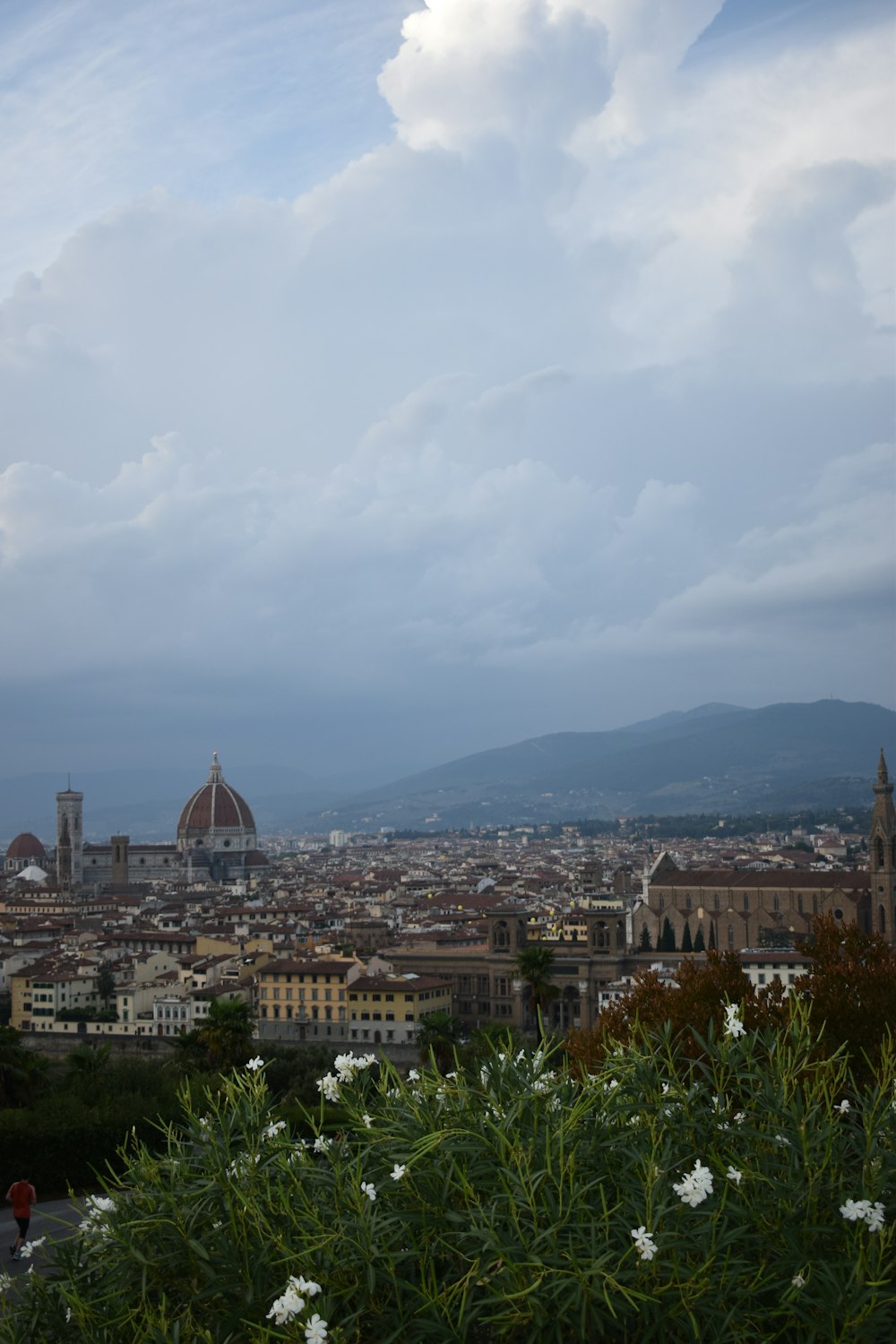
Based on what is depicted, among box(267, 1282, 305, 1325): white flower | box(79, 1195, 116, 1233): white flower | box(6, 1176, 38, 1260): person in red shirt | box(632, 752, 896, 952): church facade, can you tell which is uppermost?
box(79, 1195, 116, 1233): white flower

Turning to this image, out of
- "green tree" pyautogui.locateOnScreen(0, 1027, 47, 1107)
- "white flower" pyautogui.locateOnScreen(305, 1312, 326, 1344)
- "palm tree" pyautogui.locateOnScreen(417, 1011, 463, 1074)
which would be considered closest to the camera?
"white flower" pyautogui.locateOnScreen(305, 1312, 326, 1344)

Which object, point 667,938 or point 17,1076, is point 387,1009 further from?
point 17,1076

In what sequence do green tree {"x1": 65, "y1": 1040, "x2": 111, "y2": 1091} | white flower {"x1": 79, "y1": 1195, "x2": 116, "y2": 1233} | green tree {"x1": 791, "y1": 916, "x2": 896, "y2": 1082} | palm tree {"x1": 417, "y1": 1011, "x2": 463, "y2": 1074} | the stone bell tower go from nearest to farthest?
white flower {"x1": 79, "y1": 1195, "x2": 116, "y2": 1233}
green tree {"x1": 791, "y1": 916, "x2": 896, "y2": 1082}
green tree {"x1": 65, "y1": 1040, "x2": 111, "y2": 1091}
palm tree {"x1": 417, "y1": 1011, "x2": 463, "y2": 1074}
the stone bell tower

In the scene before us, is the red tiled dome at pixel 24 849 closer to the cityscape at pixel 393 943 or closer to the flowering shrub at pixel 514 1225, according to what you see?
the cityscape at pixel 393 943

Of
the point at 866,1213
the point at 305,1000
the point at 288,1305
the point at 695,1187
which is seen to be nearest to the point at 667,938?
the point at 305,1000

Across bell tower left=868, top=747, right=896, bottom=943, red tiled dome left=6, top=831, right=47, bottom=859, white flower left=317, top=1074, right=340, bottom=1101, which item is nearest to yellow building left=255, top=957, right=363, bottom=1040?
bell tower left=868, top=747, right=896, bottom=943

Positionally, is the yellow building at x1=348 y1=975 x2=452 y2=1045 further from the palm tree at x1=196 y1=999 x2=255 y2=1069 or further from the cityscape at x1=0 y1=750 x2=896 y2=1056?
the palm tree at x1=196 y1=999 x2=255 y2=1069

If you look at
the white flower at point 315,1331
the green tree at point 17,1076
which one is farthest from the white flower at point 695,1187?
the green tree at point 17,1076
